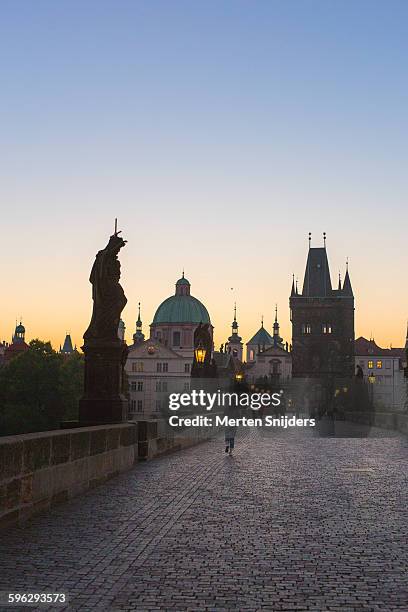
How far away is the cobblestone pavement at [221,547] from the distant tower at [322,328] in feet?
404

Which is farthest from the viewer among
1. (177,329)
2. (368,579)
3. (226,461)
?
(177,329)

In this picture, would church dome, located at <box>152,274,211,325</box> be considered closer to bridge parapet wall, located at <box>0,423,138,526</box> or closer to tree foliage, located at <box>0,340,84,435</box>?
tree foliage, located at <box>0,340,84,435</box>

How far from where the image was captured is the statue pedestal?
63.9 ft

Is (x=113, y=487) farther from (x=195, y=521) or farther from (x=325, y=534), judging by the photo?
(x=325, y=534)

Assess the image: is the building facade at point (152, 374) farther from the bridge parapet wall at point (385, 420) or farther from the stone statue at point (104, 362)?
the stone statue at point (104, 362)

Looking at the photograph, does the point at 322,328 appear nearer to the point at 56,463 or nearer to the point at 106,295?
the point at 106,295

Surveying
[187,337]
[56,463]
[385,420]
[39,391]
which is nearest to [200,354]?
[385,420]

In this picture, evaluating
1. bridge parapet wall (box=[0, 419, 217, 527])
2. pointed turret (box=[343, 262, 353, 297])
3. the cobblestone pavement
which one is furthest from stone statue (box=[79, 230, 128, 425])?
pointed turret (box=[343, 262, 353, 297])

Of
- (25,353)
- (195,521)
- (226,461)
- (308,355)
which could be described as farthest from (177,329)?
(195,521)

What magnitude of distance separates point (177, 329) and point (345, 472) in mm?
134474

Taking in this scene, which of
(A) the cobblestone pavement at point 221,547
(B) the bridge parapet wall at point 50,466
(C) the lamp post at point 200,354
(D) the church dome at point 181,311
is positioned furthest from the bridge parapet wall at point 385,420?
(D) the church dome at point 181,311

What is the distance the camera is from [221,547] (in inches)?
339

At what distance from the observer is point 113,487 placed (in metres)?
14.2

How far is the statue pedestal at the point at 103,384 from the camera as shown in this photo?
19469mm
